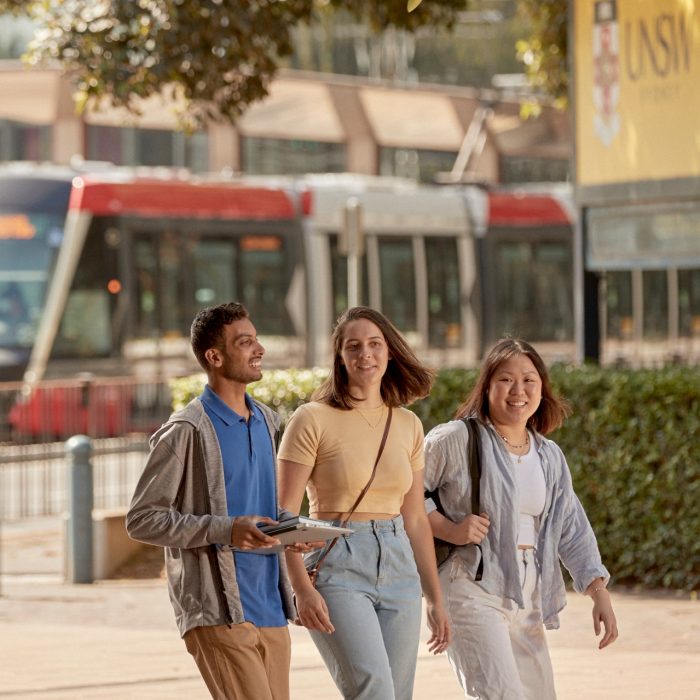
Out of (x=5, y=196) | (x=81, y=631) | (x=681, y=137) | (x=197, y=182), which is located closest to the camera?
(x=81, y=631)

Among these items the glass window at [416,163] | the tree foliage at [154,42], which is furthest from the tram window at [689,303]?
the tree foliage at [154,42]

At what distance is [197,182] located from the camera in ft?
79.8

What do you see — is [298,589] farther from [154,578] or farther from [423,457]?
[154,578]

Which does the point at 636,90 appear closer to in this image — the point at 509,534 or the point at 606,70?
the point at 606,70

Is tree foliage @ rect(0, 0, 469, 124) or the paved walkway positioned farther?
tree foliage @ rect(0, 0, 469, 124)

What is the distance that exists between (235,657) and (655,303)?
79.7ft

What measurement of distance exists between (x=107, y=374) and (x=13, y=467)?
219 inches

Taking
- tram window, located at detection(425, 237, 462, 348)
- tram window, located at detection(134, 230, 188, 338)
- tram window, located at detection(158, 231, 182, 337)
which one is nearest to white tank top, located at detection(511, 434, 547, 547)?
tram window, located at detection(134, 230, 188, 338)

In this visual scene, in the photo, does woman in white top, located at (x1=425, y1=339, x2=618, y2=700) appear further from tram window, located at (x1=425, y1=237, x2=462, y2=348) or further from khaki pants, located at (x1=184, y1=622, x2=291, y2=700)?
tram window, located at (x1=425, y1=237, x2=462, y2=348)

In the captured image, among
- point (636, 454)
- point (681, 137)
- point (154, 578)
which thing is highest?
point (681, 137)

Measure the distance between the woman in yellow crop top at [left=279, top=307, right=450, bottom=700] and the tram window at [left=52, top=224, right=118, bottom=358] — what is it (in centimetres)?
1778

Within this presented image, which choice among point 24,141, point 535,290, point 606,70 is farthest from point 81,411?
point 24,141

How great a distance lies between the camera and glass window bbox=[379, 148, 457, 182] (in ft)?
138

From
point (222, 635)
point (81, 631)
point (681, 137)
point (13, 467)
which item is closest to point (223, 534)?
point (222, 635)
